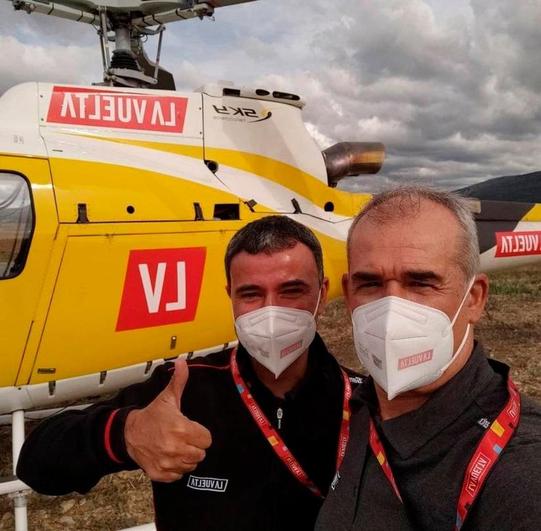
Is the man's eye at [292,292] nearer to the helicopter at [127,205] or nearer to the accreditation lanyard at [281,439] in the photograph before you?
the accreditation lanyard at [281,439]

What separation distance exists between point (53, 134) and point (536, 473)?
3.88 metres

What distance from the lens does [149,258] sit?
3604 mm

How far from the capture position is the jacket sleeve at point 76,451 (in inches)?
61.9

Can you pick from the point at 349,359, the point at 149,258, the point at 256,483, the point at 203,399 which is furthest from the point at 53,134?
the point at 349,359

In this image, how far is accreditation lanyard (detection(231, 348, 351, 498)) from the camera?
167 cm

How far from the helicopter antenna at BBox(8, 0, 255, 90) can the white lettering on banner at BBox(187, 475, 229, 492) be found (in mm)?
3915

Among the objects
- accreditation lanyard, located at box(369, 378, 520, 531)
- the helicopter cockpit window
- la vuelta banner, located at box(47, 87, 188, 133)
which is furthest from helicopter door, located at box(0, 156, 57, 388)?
accreditation lanyard, located at box(369, 378, 520, 531)

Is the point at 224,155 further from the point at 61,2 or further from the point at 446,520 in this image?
the point at 446,520

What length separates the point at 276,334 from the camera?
192cm

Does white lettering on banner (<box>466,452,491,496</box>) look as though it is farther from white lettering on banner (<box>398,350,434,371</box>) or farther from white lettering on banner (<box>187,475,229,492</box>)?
white lettering on banner (<box>187,475,229,492</box>)

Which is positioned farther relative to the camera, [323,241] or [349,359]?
[349,359]

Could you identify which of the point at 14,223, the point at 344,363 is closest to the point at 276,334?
the point at 14,223

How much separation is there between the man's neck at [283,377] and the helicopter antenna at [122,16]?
3.58 metres

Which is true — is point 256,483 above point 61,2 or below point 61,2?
below
